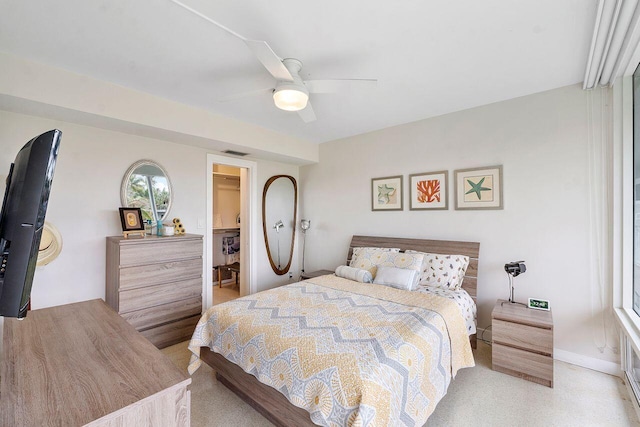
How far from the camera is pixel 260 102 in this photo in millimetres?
2832

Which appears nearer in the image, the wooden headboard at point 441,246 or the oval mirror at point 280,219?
the wooden headboard at point 441,246

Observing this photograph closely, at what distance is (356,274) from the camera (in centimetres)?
307

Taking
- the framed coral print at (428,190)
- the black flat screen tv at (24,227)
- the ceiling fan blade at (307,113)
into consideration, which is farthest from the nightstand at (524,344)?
the black flat screen tv at (24,227)

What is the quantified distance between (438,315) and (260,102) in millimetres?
2529

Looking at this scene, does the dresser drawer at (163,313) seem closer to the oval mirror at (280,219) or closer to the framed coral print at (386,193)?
the oval mirror at (280,219)

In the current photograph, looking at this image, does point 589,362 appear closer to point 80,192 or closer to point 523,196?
point 523,196

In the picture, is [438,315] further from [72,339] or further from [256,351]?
[72,339]

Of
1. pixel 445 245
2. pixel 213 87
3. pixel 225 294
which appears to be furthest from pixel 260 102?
pixel 225 294

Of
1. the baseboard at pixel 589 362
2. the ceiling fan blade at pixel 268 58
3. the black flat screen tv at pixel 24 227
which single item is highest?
the ceiling fan blade at pixel 268 58

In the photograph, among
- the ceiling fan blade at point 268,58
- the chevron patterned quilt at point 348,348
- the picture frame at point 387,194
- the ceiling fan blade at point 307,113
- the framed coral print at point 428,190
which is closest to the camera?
the chevron patterned quilt at point 348,348

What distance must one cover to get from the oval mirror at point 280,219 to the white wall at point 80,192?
5.25 feet

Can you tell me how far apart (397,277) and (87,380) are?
95.5 inches

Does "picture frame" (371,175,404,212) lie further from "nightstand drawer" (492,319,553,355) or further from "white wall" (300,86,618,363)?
"nightstand drawer" (492,319,553,355)

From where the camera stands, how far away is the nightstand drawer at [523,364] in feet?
7.12
